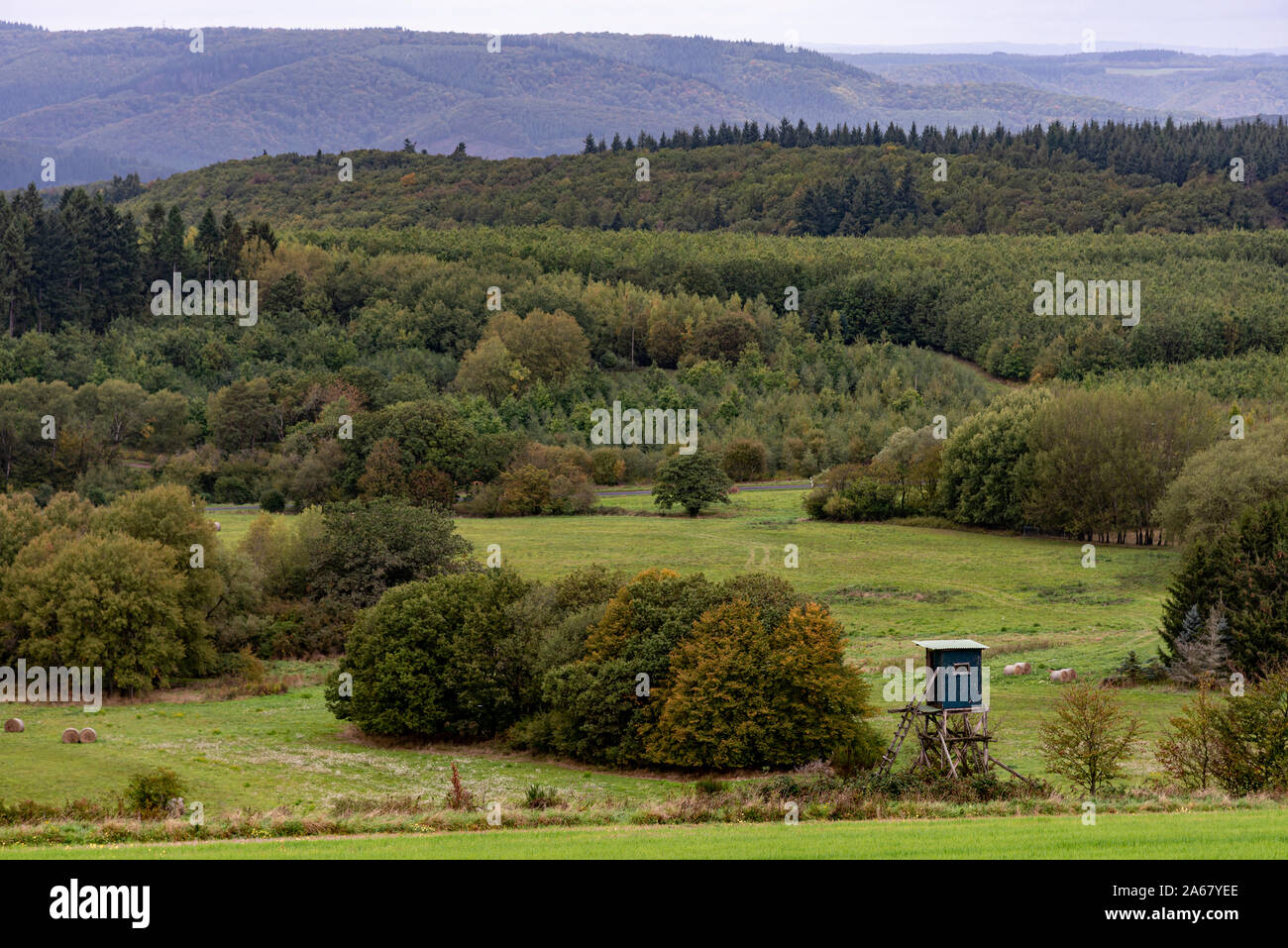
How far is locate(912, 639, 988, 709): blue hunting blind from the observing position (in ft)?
117

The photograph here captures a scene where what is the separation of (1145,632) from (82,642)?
44471mm

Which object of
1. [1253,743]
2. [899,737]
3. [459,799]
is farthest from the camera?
[899,737]

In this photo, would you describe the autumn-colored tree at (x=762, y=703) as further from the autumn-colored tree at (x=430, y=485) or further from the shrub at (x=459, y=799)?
the autumn-colored tree at (x=430, y=485)

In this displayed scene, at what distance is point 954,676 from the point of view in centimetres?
3581

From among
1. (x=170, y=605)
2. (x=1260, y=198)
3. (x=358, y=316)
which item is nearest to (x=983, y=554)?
(x=170, y=605)

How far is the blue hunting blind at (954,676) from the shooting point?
35.8 metres

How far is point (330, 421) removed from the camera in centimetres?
10219

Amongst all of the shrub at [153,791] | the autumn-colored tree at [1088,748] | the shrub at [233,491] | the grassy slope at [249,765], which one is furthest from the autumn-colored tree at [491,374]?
the autumn-colored tree at [1088,748]

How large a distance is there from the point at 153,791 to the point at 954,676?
66.9ft

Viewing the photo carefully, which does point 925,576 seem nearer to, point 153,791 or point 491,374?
point 153,791

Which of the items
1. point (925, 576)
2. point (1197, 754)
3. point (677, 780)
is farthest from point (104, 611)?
point (1197, 754)

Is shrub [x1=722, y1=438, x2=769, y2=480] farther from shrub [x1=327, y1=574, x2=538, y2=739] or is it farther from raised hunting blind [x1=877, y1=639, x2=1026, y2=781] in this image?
raised hunting blind [x1=877, y1=639, x2=1026, y2=781]
